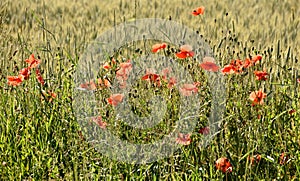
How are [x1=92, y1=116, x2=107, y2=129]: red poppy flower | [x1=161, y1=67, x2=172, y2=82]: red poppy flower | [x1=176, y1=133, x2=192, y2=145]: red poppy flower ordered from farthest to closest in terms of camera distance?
[x1=161, y1=67, x2=172, y2=82]: red poppy flower → [x1=92, y1=116, x2=107, y2=129]: red poppy flower → [x1=176, y1=133, x2=192, y2=145]: red poppy flower

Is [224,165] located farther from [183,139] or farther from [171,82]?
[171,82]

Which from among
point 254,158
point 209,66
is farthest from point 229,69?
point 254,158

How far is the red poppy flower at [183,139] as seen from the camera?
2394 millimetres

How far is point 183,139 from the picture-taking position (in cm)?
242

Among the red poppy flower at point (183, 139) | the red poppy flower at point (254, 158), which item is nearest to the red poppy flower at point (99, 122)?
the red poppy flower at point (183, 139)

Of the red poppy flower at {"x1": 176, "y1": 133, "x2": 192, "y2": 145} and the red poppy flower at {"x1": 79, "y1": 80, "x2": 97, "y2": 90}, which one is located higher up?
the red poppy flower at {"x1": 79, "y1": 80, "x2": 97, "y2": 90}

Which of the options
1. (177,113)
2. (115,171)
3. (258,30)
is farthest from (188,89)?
(258,30)

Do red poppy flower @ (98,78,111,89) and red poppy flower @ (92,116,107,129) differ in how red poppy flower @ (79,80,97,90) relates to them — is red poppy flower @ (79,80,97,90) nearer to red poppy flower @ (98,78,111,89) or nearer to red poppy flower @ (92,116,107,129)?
red poppy flower @ (98,78,111,89)

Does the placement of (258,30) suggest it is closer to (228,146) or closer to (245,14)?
(245,14)

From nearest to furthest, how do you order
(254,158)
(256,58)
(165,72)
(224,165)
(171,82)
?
(224,165), (254,158), (256,58), (171,82), (165,72)

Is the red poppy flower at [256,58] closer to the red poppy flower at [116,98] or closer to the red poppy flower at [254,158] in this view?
the red poppy flower at [254,158]

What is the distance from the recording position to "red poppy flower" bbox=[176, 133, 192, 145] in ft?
7.85

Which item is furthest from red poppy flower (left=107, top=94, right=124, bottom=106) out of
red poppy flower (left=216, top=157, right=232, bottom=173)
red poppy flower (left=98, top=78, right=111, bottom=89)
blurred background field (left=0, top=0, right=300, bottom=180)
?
red poppy flower (left=216, top=157, right=232, bottom=173)

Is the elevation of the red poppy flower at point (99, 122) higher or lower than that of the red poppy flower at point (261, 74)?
lower
